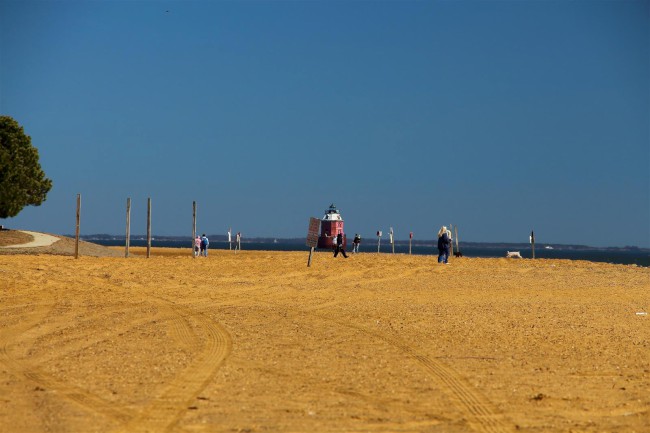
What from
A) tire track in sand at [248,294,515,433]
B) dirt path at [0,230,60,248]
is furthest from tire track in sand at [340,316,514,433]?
dirt path at [0,230,60,248]

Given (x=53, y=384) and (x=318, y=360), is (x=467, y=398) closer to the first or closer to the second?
(x=318, y=360)

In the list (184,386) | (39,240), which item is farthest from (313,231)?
(184,386)

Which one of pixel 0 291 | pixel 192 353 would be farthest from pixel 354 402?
pixel 0 291

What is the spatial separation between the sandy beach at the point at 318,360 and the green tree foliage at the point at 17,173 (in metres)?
30.6

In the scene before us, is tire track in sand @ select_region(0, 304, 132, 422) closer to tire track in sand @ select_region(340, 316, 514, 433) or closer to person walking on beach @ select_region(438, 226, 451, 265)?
tire track in sand @ select_region(340, 316, 514, 433)

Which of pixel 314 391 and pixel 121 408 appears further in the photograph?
pixel 314 391

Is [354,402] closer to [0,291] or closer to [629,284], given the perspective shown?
[0,291]

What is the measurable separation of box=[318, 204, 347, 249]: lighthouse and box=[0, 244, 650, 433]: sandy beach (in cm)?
5399

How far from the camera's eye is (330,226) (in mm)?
78188

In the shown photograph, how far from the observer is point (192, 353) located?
11609 millimetres

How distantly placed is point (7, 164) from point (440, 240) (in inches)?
1073

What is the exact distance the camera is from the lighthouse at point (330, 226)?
77.9 metres

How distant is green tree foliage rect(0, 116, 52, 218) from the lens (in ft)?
172

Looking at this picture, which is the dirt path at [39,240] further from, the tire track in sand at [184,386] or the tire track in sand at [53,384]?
the tire track in sand at [53,384]
